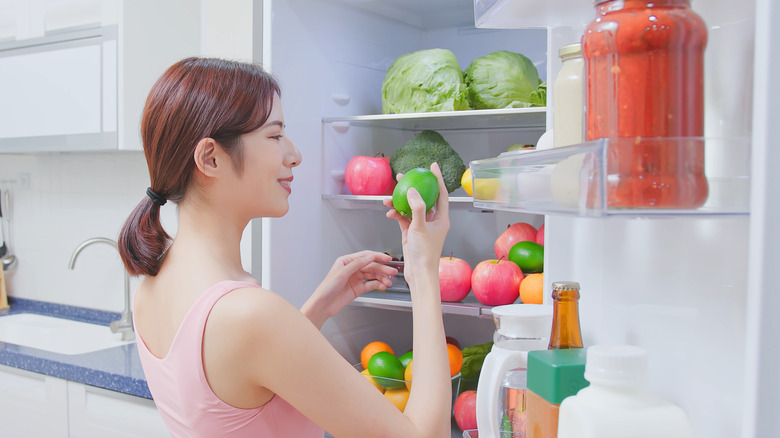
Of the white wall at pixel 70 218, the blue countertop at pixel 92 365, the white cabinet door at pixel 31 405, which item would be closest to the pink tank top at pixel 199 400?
the blue countertop at pixel 92 365

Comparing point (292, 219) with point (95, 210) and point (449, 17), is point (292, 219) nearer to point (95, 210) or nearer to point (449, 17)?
point (449, 17)

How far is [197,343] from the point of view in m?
0.93

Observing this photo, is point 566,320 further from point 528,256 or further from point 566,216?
point 528,256

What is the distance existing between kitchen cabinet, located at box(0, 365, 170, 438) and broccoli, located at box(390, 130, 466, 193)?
93 cm

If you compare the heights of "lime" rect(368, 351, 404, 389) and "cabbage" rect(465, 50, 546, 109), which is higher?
"cabbage" rect(465, 50, 546, 109)

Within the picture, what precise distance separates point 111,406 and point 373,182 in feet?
3.16

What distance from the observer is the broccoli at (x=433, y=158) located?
1.70 metres

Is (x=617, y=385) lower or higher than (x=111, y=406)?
higher

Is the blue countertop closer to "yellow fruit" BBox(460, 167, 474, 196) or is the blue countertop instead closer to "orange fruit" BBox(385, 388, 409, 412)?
"orange fruit" BBox(385, 388, 409, 412)

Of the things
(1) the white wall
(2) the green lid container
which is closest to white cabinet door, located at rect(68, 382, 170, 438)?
(1) the white wall

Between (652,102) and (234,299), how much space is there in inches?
24.5

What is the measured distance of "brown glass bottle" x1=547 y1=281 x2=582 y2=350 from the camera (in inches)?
27.7

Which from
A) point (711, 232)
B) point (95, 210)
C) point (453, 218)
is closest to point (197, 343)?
point (711, 232)

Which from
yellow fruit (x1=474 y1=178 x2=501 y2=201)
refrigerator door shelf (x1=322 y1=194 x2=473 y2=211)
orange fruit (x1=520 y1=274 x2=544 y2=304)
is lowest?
orange fruit (x1=520 y1=274 x2=544 y2=304)
